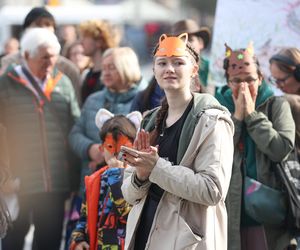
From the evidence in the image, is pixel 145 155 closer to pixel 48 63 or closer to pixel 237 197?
pixel 237 197

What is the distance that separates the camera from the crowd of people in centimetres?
447

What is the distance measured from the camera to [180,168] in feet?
14.5

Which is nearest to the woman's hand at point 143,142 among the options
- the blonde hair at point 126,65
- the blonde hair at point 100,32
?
the blonde hair at point 126,65

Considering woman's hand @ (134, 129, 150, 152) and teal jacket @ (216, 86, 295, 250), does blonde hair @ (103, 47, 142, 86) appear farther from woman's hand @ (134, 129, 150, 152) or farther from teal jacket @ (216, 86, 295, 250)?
woman's hand @ (134, 129, 150, 152)

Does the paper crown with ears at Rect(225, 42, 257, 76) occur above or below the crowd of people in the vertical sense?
above

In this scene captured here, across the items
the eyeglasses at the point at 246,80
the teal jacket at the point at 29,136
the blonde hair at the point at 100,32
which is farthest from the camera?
the blonde hair at the point at 100,32

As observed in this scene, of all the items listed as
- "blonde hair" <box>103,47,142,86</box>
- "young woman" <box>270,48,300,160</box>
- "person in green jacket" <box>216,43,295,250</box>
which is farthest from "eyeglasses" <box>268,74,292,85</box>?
"blonde hair" <box>103,47,142,86</box>

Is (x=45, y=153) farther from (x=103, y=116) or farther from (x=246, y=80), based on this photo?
(x=246, y=80)

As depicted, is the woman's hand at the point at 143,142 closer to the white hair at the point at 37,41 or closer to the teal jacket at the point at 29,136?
the teal jacket at the point at 29,136

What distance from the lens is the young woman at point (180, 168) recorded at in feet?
14.4

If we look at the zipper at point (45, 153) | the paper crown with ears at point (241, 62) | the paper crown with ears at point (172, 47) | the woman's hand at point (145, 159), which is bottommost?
the zipper at point (45, 153)

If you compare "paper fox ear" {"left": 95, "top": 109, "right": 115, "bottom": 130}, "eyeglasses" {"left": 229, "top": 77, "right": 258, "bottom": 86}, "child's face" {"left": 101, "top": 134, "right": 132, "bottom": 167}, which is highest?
"eyeglasses" {"left": 229, "top": 77, "right": 258, "bottom": 86}

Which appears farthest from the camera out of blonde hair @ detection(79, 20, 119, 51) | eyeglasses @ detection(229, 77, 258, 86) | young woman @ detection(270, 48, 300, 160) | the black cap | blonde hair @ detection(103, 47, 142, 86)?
blonde hair @ detection(79, 20, 119, 51)

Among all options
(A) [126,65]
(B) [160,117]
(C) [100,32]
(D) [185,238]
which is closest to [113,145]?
(B) [160,117]
